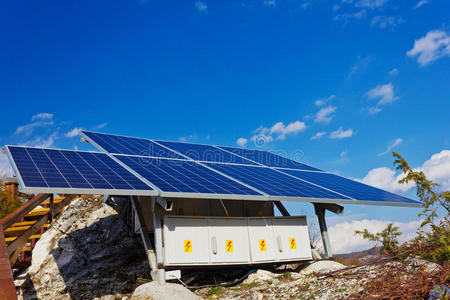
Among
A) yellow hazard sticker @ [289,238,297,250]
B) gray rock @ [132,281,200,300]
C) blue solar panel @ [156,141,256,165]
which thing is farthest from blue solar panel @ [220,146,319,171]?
gray rock @ [132,281,200,300]

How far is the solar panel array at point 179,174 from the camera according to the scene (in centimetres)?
1145

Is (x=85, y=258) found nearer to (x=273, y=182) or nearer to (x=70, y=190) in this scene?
(x=70, y=190)

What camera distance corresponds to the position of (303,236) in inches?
595

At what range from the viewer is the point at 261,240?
1414 cm

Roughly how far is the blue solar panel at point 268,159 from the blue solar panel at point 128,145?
4.87 meters

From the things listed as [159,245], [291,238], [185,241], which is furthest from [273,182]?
[159,245]

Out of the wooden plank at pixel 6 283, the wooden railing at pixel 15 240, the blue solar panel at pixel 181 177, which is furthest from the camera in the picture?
the blue solar panel at pixel 181 177

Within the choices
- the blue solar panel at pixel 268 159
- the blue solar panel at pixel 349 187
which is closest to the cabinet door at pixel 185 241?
the blue solar panel at pixel 349 187

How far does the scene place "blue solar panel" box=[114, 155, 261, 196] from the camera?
1230cm

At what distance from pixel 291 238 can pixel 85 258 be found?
9.47 metres

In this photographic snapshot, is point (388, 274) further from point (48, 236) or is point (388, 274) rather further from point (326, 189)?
point (48, 236)

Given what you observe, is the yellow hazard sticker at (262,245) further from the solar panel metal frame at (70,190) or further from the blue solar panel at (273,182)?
the solar panel metal frame at (70,190)

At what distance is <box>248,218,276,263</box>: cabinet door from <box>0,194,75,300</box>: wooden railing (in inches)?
290

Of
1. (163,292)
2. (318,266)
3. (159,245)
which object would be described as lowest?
(163,292)
